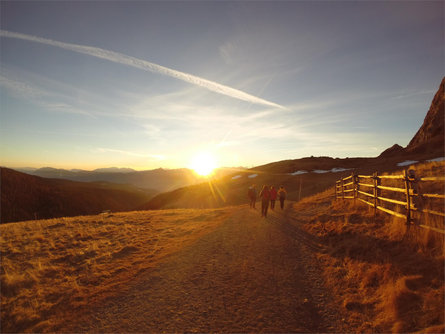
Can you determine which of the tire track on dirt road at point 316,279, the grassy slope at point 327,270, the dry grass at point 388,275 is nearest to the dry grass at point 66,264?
the grassy slope at point 327,270

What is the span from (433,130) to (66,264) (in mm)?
79706

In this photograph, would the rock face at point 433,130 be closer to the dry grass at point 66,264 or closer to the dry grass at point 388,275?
the dry grass at point 388,275

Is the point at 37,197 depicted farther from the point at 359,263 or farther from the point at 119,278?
the point at 359,263

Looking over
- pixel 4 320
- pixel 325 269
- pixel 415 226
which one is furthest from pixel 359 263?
pixel 4 320

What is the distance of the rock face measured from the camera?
5012 centimetres

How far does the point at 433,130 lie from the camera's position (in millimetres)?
56906

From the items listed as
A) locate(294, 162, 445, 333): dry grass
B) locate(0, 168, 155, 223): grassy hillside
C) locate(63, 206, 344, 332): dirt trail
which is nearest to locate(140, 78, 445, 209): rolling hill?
locate(294, 162, 445, 333): dry grass

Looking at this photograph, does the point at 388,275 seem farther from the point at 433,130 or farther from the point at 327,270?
the point at 433,130

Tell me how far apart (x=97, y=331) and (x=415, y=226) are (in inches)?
348

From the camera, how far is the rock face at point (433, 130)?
1973 inches

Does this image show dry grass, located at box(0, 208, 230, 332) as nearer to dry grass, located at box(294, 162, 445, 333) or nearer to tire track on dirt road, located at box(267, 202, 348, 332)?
tire track on dirt road, located at box(267, 202, 348, 332)

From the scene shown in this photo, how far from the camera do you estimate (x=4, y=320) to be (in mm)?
5188

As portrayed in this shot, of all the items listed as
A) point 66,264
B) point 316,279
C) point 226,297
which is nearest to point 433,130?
point 316,279

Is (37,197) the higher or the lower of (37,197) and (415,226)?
the lower
